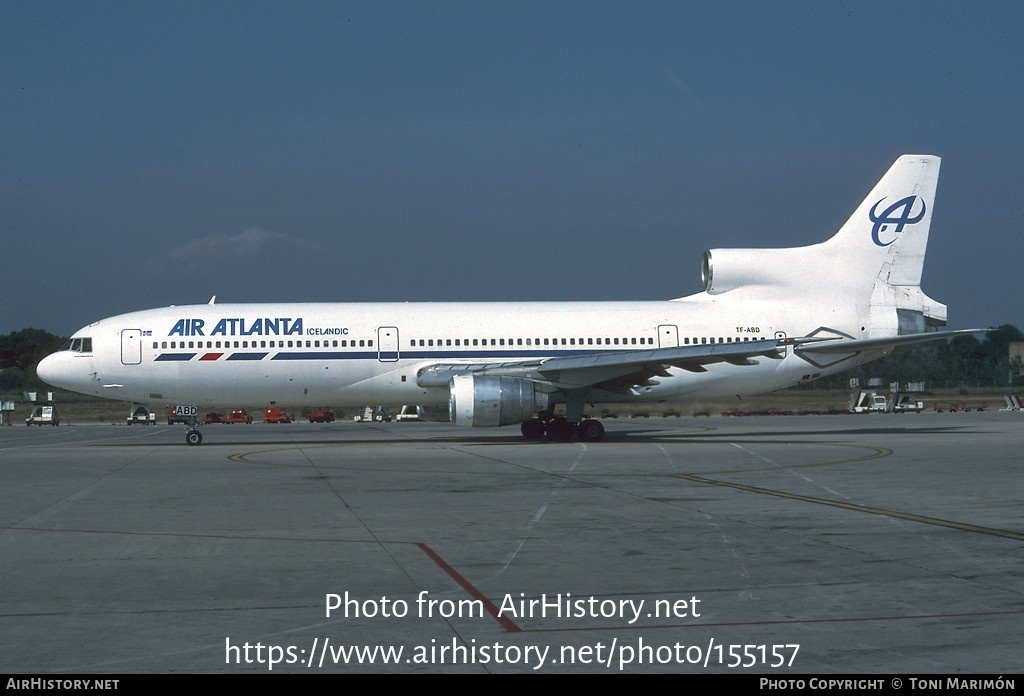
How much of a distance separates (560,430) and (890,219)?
38.7 feet

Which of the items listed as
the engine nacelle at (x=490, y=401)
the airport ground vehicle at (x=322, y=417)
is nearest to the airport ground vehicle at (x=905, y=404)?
the airport ground vehicle at (x=322, y=417)

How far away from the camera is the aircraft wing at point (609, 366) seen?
87.8ft

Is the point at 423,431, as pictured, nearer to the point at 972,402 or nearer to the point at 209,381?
the point at 209,381

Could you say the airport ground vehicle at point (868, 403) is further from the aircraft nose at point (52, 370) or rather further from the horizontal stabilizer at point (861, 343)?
the aircraft nose at point (52, 370)

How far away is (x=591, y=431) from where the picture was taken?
29.2 m

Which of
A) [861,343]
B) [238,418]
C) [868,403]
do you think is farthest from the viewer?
[238,418]

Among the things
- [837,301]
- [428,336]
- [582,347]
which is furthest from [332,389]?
[837,301]

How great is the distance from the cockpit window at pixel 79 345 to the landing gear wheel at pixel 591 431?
13627 mm

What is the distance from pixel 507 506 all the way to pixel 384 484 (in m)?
4.03

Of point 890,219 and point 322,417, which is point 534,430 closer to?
point 890,219

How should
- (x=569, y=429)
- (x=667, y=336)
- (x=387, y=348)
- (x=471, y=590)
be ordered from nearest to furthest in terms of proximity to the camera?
1. (x=471, y=590)
2. (x=569, y=429)
3. (x=387, y=348)
4. (x=667, y=336)

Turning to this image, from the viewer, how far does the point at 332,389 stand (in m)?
29.5

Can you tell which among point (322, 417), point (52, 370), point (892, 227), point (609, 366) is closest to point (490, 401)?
point (609, 366)

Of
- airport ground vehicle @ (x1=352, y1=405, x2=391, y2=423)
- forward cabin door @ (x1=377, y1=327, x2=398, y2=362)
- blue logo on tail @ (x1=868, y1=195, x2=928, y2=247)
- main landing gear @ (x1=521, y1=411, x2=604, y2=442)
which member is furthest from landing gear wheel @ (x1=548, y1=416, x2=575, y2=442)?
airport ground vehicle @ (x1=352, y1=405, x2=391, y2=423)
